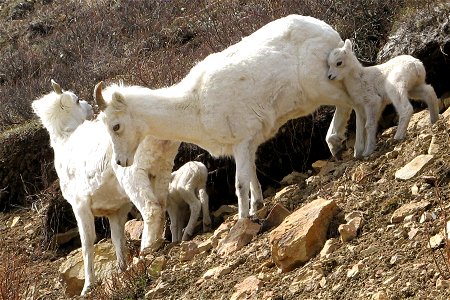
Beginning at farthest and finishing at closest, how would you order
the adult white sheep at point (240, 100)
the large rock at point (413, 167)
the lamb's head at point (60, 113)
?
the lamb's head at point (60, 113) < the adult white sheep at point (240, 100) < the large rock at point (413, 167)

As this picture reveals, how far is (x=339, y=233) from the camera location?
718cm

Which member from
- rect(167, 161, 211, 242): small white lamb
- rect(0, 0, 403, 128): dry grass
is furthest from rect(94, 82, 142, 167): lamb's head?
rect(0, 0, 403, 128): dry grass

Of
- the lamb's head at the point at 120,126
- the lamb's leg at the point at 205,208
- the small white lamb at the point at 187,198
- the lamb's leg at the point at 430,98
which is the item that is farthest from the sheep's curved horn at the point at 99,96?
the lamb's leg at the point at 430,98

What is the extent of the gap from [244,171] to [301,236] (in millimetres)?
2290

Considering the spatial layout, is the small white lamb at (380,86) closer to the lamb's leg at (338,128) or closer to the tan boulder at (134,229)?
the lamb's leg at (338,128)

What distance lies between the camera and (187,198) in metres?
11.6

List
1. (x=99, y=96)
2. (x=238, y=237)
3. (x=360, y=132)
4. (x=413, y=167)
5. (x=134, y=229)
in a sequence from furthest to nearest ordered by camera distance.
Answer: (x=134, y=229), (x=360, y=132), (x=99, y=96), (x=238, y=237), (x=413, y=167)

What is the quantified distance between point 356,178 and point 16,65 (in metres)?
14.2

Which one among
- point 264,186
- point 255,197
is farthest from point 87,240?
point 264,186

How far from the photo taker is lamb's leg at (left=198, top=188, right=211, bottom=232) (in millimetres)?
11422

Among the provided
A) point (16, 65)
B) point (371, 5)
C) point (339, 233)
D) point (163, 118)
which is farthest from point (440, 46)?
point (16, 65)

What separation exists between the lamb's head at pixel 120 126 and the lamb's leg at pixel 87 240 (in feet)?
4.38

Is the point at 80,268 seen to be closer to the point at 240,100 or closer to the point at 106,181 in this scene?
the point at 106,181

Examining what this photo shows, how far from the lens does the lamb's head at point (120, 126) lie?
375 inches
